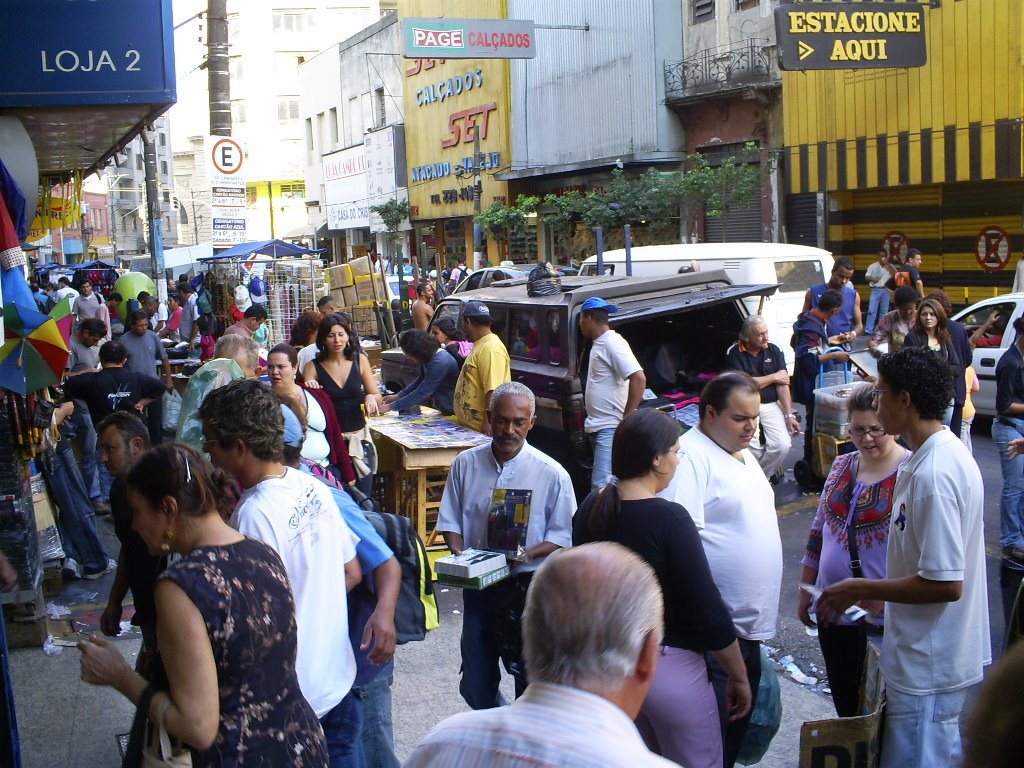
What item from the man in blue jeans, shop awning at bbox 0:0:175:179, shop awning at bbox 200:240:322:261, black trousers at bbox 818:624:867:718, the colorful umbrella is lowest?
black trousers at bbox 818:624:867:718

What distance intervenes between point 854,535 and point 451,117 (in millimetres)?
34597

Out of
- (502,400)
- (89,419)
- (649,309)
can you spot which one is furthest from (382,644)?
(89,419)

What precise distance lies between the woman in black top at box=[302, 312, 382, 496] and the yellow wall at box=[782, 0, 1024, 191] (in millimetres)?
14782

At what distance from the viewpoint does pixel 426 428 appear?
8422mm

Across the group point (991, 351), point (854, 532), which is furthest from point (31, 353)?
point (991, 351)

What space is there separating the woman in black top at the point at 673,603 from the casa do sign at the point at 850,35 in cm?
1505

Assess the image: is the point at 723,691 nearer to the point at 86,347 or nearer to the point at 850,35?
the point at 86,347

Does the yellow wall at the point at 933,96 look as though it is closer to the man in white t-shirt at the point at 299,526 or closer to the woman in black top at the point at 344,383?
the woman in black top at the point at 344,383

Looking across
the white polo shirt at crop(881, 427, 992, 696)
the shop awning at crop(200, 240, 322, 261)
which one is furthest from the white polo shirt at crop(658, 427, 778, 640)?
the shop awning at crop(200, 240, 322, 261)

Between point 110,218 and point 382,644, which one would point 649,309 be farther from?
point 110,218

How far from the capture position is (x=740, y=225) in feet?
81.6

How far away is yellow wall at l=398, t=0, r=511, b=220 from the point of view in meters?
33.9

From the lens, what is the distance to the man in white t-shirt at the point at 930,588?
11.0ft

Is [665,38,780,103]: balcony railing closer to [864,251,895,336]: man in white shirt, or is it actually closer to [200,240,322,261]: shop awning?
[864,251,895,336]: man in white shirt
